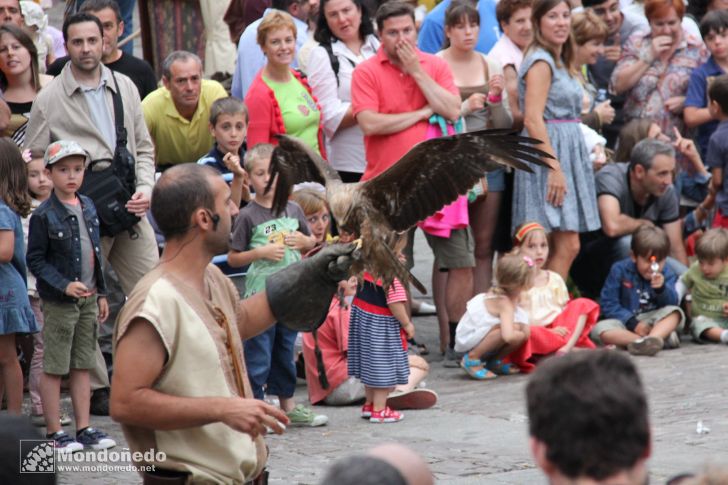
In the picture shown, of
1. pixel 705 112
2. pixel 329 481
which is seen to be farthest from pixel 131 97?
pixel 329 481

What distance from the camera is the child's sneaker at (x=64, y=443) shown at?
21.3 feet

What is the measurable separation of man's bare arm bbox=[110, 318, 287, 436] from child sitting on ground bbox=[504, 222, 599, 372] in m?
4.98

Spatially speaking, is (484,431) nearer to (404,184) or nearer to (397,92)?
(404,184)

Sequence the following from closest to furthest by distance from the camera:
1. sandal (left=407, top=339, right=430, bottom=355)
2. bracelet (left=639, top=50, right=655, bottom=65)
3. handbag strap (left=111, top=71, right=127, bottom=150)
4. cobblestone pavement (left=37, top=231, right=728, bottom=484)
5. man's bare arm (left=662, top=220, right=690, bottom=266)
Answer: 1. cobblestone pavement (left=37, top=231, right=728, bottom=484)
2. handbag strap (left=111, top=71, right=127, bottom=150)
3. sandal (left=407, top=339, right=430, bottom=355)
4. man's bare arm (left=662, top=220, right=690, bottom=266)
5. bracelet (left=639, top=50, right=655, bottom=65)

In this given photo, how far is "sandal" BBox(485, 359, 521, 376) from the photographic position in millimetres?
8414

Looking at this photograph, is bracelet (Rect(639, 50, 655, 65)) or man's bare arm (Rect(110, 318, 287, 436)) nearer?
man's bare arm (Rect(110, 318, 287, 436))

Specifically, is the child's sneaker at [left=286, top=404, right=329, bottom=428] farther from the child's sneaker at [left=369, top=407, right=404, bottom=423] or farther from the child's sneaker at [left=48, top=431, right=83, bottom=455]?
the child's sneaker at [left=48, top=431, right=83, bottom=455]

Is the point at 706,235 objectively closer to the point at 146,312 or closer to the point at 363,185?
the point at 363,185

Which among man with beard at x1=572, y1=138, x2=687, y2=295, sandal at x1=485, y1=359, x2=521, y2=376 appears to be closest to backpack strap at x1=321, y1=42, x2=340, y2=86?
man with beard at x1=572, y1=138, x2=687, y2=295

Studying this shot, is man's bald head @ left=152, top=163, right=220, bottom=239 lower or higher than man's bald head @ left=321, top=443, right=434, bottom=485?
higher

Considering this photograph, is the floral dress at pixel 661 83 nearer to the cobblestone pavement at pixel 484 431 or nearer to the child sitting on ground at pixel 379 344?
the cobblestone pavement at pixel 484 431

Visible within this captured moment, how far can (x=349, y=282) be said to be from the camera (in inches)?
307

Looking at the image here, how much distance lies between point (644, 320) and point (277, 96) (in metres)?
3.07

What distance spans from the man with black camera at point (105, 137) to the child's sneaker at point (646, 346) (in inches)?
134
